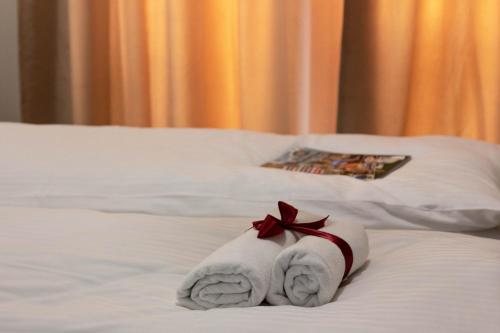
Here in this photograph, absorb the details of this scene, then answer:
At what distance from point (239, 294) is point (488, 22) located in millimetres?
1997

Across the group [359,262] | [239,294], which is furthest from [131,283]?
[359,262]

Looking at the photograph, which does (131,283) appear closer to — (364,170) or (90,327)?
(90,327)

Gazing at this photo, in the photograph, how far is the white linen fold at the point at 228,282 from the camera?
95 centimetres

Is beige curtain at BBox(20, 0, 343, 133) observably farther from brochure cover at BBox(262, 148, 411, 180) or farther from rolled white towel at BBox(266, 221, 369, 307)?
rolled white towel at BBox(266, 221, 369, 307)

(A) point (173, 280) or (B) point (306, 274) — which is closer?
(B) point (306, 274)

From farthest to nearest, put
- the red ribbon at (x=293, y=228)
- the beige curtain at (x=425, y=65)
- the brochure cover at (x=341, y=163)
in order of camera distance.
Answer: the beige curtain at (x=425, y=65) < the brochure cover at (x=341, y=163) < the red ribbon at (x=293, y=228)

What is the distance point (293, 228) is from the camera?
3.59ft

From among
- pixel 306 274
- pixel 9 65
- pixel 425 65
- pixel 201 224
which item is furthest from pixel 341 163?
pixel 9 65

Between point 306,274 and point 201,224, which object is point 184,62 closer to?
point 201,224

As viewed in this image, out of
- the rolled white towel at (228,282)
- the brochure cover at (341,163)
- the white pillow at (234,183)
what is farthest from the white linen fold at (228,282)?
the brochure cover at (341,163)

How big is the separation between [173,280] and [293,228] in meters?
0.19

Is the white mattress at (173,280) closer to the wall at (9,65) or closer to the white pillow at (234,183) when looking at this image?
the white pillow at (234,183)

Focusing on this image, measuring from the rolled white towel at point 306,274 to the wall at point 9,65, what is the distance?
2537mm

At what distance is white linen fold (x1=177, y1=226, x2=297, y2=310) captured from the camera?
3.12ft
